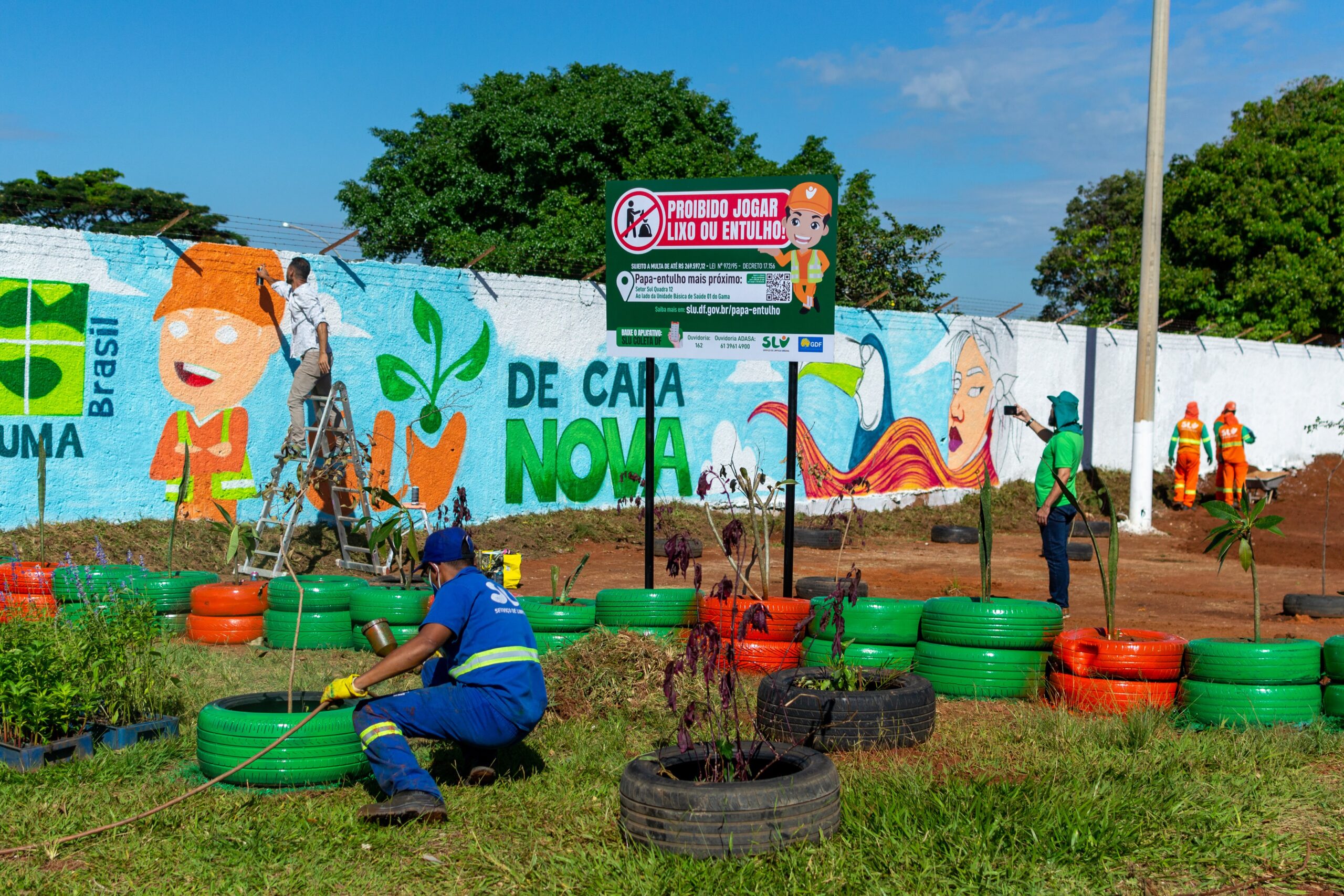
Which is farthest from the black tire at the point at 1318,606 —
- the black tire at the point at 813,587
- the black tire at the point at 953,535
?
the black tire at the point at 953,535

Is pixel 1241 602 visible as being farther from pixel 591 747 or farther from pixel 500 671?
pixel 500 671

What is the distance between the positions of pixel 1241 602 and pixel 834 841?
8.22 m

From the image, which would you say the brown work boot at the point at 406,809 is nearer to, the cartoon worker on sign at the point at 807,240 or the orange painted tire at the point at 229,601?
the orange painted tire at the point at 229,601

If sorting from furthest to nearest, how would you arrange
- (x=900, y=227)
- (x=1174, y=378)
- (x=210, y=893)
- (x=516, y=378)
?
1. (x=900, y=227)
2. (x=1174, y=378)
3. (x=516, y=378)
4. (x=210, y=893)

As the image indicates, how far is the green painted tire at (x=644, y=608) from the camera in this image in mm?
7164

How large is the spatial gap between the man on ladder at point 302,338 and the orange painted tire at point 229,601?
3.83 metres

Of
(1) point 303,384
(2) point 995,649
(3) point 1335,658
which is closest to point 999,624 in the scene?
(2) point 995,649

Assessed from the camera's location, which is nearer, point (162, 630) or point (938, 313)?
point (162, 630)

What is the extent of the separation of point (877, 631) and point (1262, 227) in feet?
94.8

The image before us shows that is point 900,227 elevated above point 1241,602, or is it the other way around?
point 900,227

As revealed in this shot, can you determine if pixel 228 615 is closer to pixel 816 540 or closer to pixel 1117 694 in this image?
pixel 1117 694

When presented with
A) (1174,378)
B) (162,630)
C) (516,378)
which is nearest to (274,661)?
(162,630)

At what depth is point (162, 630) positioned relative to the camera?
686 centimetres

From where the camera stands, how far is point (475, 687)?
481 cm
